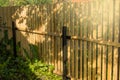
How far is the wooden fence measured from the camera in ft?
17.4

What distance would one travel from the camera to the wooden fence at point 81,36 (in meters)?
5.29

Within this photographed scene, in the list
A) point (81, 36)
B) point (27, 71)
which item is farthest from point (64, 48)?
point (27, 71)

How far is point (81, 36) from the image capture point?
6.13 meters

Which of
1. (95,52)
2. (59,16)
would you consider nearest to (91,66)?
(95,52)

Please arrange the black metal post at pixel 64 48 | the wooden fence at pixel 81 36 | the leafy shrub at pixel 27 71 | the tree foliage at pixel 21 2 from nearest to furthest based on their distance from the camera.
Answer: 1. the wooden fence at pixel 81 36
2. the black metal post at pixel 64 48
3. the leafy shrub at pixel 27 71
4. the tree foliage at pixel 21 2

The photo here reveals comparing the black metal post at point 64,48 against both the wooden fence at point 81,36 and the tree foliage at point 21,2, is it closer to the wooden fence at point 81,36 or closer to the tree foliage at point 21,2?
the wooden fence at point 81,36

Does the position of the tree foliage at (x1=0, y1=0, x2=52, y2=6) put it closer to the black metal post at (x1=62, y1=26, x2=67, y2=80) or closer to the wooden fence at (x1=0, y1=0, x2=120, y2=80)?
the wooden fence at (x1=0, y1=0, x2=120, y2=80)

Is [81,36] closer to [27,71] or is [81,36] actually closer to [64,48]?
[64,48]

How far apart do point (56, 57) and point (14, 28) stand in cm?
299

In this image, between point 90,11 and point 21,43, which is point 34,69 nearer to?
point 21,43

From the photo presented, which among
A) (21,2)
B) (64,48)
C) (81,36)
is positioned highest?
(21,2)

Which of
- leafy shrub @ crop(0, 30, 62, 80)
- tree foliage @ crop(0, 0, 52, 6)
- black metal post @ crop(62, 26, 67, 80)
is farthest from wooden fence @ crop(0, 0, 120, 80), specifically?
tree foliage @ crop(0, 0, 52, 6)

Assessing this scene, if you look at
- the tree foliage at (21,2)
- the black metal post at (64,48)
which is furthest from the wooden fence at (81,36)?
the tree foliage at (21,2)

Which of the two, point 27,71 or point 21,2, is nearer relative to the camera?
point 27,71
